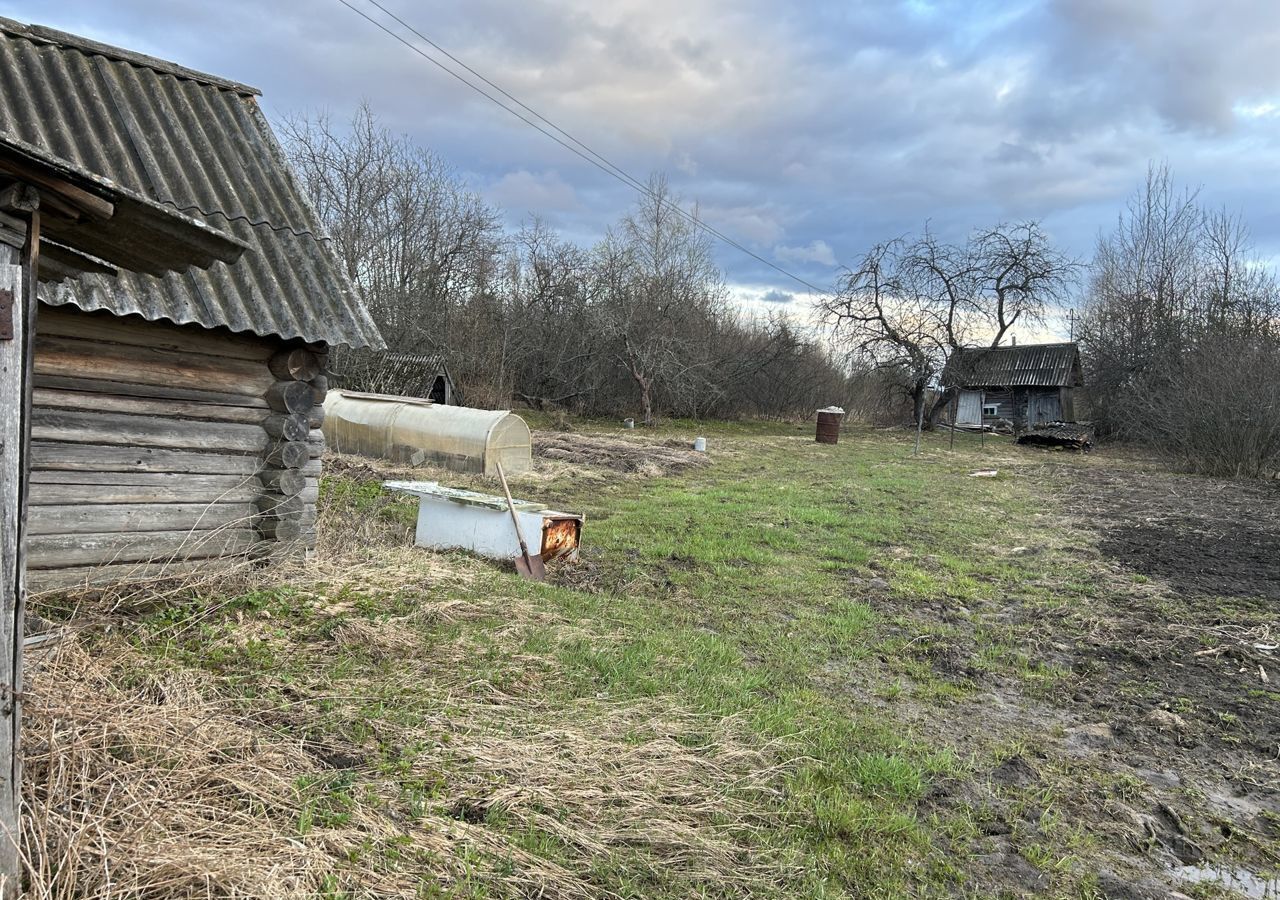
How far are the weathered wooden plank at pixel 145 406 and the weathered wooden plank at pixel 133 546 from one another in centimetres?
84

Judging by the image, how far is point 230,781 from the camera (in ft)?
9.06

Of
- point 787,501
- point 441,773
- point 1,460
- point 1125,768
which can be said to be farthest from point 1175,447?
point 1,460

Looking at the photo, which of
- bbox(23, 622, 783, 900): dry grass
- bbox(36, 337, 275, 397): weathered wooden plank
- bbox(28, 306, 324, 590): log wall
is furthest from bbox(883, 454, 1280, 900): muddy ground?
bbox(36, 337, 275, 397): weathered wooden plank

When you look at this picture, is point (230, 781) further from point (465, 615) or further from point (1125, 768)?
point (1125, 768)

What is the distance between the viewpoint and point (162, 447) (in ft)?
17.3

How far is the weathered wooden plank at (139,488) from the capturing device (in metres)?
4.86

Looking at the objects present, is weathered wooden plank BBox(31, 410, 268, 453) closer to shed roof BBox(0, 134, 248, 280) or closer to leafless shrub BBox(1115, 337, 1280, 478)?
shed roof BBox(0, 134, 248, 280)

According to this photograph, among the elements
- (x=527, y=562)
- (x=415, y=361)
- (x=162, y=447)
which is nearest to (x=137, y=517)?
(x=162, y=447)

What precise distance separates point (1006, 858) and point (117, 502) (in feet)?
18.8

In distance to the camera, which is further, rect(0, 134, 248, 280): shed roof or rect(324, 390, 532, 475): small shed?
rect(324, 390, 532, 475): small shed

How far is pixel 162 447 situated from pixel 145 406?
12.1 inches

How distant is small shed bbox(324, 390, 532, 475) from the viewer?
12.5m

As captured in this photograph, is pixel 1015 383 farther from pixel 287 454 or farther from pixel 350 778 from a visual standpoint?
pixel 350 778

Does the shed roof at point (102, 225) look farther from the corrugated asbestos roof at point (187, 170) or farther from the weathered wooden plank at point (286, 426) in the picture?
the weathered wooden plank at point (286, 426)
